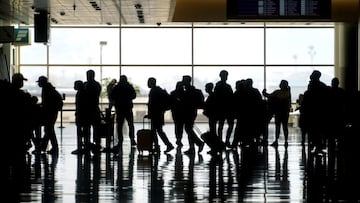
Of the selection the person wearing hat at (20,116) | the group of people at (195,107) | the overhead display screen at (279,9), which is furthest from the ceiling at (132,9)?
the person wearing hat at (20,116)

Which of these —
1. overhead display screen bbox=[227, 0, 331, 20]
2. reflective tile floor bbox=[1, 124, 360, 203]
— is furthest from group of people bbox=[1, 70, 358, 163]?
overhead display screen bbox=[227, 0, 331, 20]

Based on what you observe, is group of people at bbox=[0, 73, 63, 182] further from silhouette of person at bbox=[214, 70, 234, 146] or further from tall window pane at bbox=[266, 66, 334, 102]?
tall window pane at bbox=[266, 66, 334, 102]

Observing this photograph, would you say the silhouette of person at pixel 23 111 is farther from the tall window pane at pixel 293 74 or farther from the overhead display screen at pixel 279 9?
the tall window pane at pixel 293 74

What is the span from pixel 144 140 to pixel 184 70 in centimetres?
1408

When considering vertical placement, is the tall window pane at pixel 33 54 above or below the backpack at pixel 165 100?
above

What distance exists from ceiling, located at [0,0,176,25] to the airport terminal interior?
0.12 feet

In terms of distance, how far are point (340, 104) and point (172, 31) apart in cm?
1550

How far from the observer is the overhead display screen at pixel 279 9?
14.4 metres

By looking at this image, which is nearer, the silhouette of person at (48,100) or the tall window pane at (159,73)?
the silhouette of person at (48,100)

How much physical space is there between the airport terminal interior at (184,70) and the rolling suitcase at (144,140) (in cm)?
15

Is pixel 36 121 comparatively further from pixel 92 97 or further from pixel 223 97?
pixel 223 97

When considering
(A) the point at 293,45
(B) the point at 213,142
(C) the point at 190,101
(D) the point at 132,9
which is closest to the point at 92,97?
(C) the point at 190,101

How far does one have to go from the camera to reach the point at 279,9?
14.8 m

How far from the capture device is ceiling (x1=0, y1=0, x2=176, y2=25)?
19.0 meters
